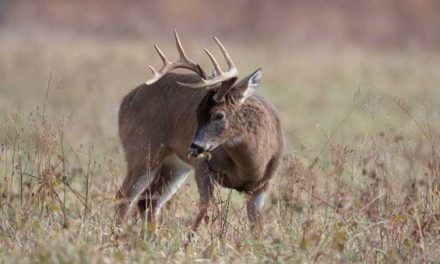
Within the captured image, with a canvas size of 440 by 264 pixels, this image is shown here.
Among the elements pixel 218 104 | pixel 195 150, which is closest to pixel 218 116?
pixel 218 104

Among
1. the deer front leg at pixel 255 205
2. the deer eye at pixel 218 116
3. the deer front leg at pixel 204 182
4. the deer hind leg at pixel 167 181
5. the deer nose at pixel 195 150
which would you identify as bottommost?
the deer front leg at pixel 255 205

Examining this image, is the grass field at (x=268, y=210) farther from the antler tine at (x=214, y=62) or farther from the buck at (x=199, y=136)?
the antler tine at (x=214, y=62)

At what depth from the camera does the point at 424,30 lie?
34.1 meters

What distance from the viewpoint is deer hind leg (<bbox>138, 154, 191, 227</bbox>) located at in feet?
30.5

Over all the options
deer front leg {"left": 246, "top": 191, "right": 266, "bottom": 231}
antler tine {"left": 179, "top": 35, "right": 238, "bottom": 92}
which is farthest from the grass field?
antler tine {"left": 179, "top": 35, "right": 238, "bottom": 92}

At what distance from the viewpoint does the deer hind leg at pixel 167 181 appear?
9305 mm

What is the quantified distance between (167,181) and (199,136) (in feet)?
4.14

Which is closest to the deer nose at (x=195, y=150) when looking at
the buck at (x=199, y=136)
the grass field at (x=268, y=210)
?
the buck at (x=199, y=136)

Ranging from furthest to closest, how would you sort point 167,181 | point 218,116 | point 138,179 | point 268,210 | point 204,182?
1. point 167,181
2. point 138,179
3. point 268,210
4. point 204,182
5. point 218,116

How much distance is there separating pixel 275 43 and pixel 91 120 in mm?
10908

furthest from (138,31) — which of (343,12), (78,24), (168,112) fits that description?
(168,112)

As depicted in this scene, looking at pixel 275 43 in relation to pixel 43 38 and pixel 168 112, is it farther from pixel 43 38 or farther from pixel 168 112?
pixel 168 112

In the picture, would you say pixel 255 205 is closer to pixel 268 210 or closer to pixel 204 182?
pixel 268 210

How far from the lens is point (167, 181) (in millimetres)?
9398
